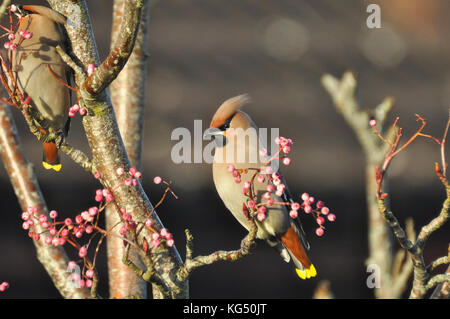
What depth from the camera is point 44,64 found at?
1606 millimetres

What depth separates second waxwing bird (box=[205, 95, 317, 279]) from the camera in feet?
4.83

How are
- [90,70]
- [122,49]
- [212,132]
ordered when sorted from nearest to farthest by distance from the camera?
[122,49]
[90,70]
[212,132]

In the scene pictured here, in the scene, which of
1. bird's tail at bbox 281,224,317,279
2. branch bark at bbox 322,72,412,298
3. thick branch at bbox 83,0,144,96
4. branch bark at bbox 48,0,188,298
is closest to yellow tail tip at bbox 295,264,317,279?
bird's tail at bbox 281,224,317,279

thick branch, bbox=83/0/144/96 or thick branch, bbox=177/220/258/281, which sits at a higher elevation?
thick branch, bbox=83/0/144/96

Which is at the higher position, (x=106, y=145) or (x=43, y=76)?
(x=43, y=76)

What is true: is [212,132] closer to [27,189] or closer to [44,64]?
[44,64]

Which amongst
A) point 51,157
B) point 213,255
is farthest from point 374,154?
point 51,157

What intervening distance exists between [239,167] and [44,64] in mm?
545

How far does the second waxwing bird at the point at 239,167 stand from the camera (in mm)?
1473

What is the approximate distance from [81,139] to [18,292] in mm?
749

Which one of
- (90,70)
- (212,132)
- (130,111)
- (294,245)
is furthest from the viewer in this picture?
(130,111)

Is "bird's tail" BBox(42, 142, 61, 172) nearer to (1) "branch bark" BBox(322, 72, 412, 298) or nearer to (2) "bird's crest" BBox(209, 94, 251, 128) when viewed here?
(2) "bird's crest" BBox(209, 94, 251, 128)

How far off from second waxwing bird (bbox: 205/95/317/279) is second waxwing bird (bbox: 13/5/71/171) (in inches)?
14.4
